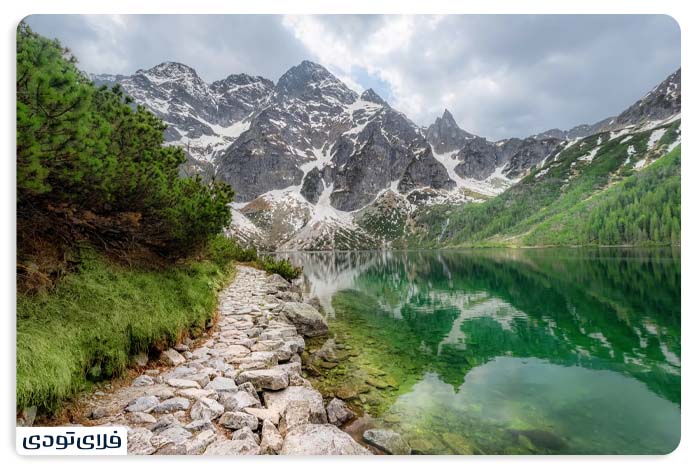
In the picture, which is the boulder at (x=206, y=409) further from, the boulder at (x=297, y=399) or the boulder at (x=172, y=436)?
the boulder at (x=297, y=399)

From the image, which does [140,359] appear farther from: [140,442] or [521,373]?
[521,373]

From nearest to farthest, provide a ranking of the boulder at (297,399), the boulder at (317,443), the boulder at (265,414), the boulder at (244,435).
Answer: the boulder at (244,435) → the boulder at (317,443) → the boulder at (265,414) → the boulder at (297,399)

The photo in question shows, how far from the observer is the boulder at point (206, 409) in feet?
12.9

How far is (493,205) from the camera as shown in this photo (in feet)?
562

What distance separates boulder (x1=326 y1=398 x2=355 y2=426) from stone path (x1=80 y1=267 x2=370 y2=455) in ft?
0.05

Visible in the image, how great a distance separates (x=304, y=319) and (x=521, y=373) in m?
6.43

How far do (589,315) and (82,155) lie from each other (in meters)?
17.2

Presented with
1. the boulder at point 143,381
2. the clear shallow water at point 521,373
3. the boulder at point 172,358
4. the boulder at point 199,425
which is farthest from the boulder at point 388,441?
the boulder at point 172,358

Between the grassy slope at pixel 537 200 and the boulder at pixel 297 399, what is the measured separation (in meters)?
108

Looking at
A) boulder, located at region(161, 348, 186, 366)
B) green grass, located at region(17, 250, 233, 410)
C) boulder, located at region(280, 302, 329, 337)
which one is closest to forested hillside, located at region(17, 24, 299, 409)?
green grass, located at region(17, 250, 233, 410)

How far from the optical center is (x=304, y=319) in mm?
11117

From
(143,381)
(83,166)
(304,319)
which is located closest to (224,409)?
(143,381)

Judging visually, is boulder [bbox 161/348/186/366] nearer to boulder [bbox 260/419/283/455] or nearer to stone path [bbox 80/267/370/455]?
stone path [bbox 80/267/370/455]
